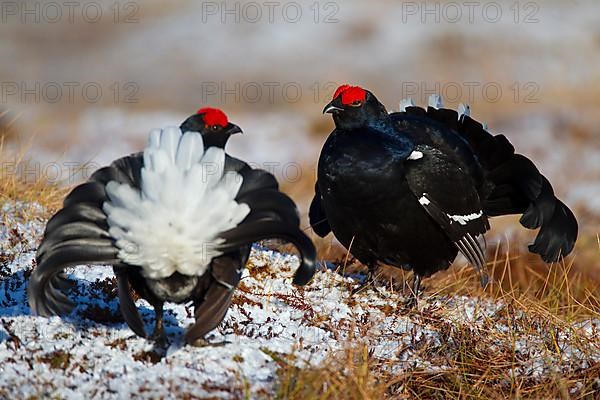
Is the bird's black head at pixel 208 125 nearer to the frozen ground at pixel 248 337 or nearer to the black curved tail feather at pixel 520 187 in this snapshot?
the frozen ground at pixel 248 337

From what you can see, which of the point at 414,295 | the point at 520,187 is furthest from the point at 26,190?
the point at 520,187

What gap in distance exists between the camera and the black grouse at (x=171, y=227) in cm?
311

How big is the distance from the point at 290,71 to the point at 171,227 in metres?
20.0

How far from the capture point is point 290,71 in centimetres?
2283

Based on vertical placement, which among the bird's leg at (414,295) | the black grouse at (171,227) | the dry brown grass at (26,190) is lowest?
the bird's leg at (414,295)

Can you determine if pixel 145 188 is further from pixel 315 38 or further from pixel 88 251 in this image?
pixel 315 38

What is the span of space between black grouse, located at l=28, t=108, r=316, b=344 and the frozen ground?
20 centimetres

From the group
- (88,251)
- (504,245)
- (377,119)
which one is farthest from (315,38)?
(88,251)

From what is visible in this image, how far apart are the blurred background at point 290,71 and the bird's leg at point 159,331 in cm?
602

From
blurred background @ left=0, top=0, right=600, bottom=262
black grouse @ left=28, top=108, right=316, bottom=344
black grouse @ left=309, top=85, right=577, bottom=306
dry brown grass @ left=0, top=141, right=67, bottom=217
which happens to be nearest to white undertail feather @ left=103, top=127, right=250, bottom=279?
black grouse @ left=28, top=108, right=316, bottom=344

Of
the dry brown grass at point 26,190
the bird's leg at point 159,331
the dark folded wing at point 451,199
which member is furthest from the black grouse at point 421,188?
the dry brown grass at point 26,190

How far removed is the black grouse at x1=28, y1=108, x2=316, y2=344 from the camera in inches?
122

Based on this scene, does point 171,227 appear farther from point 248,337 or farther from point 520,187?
point 520,187

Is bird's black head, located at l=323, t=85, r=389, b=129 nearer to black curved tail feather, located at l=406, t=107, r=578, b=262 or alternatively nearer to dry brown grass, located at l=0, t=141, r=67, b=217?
black curved tail feather, located at l=406, t=107, r=578, b=262
